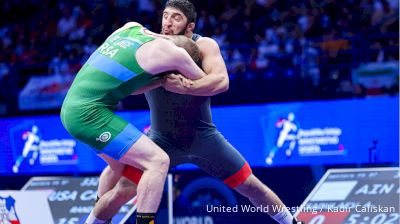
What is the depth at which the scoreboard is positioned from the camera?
5719mm

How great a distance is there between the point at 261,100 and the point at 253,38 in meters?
1.93

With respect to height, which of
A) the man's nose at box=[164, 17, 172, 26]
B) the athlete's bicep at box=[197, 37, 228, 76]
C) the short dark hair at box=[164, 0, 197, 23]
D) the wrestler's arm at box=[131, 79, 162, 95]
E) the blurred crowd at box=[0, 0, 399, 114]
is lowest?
the blurred crowd at box=[0, 0, 399, 114]

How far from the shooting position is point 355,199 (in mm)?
5980

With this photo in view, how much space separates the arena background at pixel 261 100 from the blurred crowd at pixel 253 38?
0.02 meters

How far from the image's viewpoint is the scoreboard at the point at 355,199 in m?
5.72

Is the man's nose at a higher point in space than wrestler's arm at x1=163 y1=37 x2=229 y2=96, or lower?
higher

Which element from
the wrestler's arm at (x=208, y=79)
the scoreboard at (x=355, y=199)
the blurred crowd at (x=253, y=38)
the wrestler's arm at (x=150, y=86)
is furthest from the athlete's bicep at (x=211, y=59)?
the blurred crowd at (x=253, y=38)

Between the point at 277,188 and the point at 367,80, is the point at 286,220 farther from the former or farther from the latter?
the point at 367,80

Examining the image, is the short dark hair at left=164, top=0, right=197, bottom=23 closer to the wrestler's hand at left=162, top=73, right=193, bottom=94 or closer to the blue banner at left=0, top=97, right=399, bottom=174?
the wrestler's hand at left=162, top=73, right=193, bottom=94

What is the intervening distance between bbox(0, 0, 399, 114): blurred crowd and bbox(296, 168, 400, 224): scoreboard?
7.12 ft

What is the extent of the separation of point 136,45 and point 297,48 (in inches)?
198

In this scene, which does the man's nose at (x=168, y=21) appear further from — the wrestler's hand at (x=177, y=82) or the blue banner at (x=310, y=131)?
the blue banner at (x=310, y=131)

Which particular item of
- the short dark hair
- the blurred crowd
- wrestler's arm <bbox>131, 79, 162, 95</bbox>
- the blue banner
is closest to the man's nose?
the short dark hair

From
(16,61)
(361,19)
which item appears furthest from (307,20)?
(16,61)
